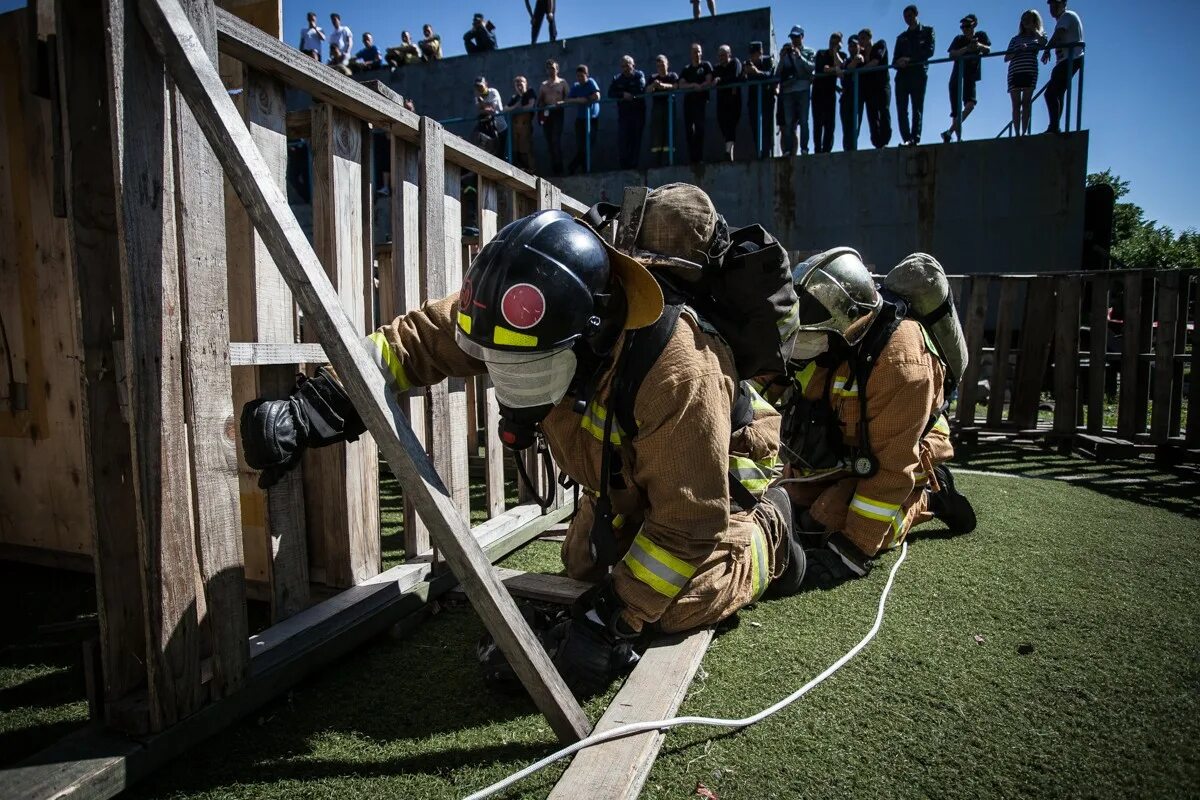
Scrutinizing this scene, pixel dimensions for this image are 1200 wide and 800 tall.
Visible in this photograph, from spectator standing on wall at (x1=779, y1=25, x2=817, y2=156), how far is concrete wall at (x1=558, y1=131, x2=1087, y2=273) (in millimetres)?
662

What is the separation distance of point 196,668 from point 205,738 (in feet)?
0.76

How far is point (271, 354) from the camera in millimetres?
2322

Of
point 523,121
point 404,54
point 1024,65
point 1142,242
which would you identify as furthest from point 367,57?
point 1142,242

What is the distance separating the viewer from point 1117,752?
204 cm

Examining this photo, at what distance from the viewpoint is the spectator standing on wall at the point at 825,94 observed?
11.5 meters

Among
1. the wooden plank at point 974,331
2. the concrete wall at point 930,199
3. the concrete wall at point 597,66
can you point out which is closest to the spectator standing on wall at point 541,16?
the concrete wall at point 597,66

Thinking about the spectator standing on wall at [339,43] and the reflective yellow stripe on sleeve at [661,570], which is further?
the spectator standing on wall at [339,43]

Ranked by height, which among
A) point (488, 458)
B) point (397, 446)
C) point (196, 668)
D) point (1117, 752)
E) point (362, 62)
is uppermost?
point (362, 62)

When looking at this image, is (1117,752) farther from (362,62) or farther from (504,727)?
(362,62)

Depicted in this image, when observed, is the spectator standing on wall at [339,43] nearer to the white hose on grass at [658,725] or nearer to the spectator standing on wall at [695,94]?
the spectator standing on wall at [695,94]

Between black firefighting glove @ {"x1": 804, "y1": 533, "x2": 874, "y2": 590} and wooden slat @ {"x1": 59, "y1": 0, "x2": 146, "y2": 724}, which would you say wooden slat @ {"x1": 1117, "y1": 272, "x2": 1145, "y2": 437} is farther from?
wooden slat @ {"x1": 59, "y1": 0, "x2": 146, "y2": 724}

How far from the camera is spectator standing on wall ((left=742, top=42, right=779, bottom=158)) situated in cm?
1198

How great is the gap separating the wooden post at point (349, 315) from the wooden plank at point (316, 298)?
0.82 m

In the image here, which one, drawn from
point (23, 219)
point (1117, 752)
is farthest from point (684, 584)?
point (23, 219)
